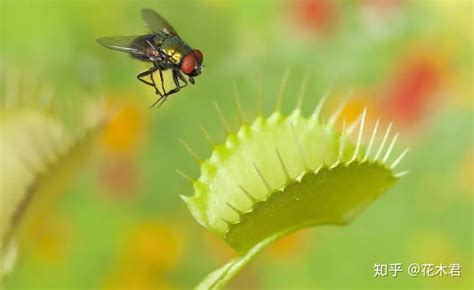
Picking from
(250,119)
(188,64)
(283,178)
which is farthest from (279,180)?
(250,119)

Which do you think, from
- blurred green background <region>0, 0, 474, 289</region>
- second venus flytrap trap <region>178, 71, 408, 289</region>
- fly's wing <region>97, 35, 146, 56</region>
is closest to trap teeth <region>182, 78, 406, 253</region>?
second venus flytrap trap <region>178, 71, 408, 289</region>

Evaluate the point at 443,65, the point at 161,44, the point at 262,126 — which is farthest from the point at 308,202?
the point at 443,65

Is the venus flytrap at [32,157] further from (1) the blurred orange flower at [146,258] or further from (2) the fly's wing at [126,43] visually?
(1) the blurred orange flower at [146,258]

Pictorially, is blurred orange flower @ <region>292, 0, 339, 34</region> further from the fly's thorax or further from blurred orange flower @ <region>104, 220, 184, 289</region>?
the fly's thorax

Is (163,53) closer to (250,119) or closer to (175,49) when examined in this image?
(175,49)

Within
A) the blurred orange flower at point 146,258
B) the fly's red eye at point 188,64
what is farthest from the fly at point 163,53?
the blurred orange flower at point 146,258

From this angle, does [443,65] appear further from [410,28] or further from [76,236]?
[76,236]
